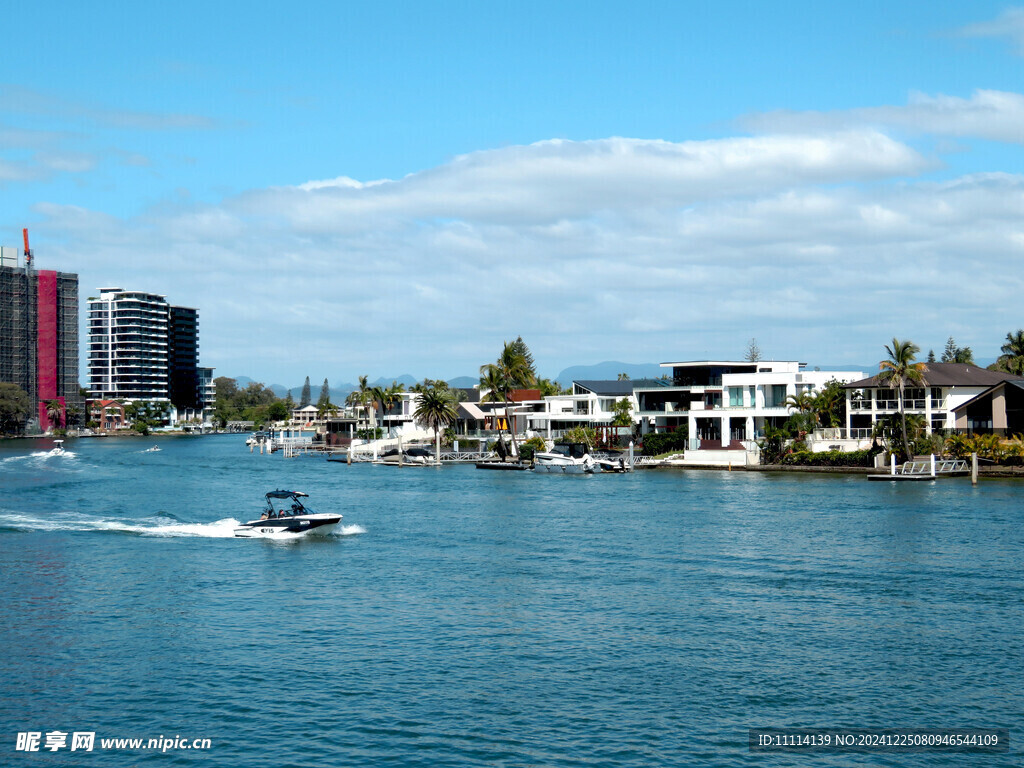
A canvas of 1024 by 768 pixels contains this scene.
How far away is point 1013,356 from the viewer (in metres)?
137

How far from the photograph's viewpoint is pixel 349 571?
154 feet

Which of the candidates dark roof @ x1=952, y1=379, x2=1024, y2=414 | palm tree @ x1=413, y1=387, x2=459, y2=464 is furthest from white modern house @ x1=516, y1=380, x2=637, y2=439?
dark roof @ x1=952, y1=379, x2=1024, y2=414

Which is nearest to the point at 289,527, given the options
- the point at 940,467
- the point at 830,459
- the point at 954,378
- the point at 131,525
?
the point at 131,525

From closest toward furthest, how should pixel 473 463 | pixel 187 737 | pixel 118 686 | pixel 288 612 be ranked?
pixel 187 737, pixel 118 686, pixel 288 612, pixel 473 463

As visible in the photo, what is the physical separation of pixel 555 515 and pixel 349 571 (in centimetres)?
2522

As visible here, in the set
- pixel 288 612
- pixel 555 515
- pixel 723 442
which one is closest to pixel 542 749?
pixel 288 612

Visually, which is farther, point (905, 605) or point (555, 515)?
point (555, 515)

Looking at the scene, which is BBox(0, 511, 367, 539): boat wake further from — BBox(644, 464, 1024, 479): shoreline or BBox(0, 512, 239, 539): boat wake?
BBox(644, 464, 1024, 479): shoreline

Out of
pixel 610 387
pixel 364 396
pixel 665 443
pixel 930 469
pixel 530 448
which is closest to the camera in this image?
pixel 930 469

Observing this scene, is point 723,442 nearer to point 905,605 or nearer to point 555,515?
point 555,515

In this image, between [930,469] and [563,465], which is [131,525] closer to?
[563,465]

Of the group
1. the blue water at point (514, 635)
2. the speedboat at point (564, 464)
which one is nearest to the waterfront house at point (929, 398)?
the speedboat at point (564, 464)

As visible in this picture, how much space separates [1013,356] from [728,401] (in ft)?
165

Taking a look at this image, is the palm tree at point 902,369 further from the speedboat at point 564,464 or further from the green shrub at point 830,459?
the speedboat at point 564,464
